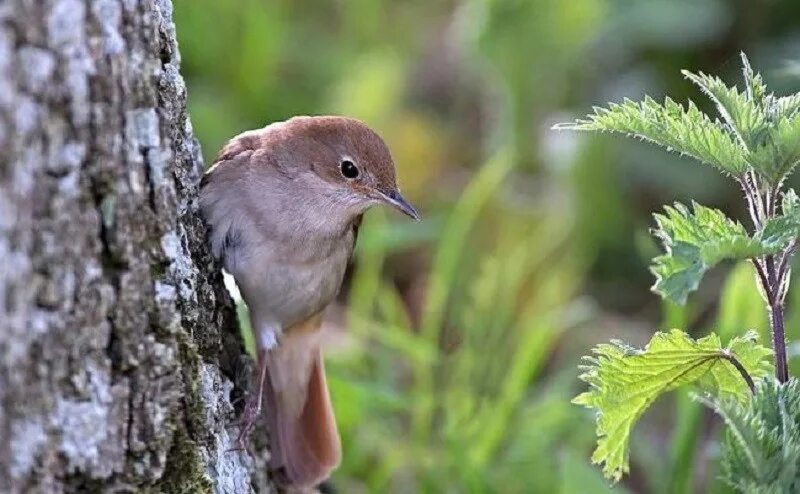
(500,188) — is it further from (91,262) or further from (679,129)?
(91,262)

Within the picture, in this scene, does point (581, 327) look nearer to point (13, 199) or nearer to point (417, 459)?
point (417, 459)

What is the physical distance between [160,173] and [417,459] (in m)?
1.57

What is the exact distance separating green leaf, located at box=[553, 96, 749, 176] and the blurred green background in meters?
1.50

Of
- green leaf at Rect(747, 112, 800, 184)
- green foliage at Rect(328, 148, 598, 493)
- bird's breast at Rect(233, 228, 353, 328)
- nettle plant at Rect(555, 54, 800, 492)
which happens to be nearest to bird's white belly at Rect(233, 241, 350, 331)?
bird's breast at Rect(233, 228, 353, 328)

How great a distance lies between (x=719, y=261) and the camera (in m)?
1.63

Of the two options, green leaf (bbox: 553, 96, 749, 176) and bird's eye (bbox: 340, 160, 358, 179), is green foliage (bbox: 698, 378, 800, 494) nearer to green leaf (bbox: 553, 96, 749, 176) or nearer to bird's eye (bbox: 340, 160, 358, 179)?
green leaf (bbox: 553, 96, 749, 176)

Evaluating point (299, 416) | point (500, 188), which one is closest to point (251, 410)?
point (299, 416)

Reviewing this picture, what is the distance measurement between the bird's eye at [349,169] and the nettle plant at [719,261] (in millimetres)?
850

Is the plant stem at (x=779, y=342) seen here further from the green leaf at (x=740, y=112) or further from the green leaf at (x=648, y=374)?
the green leaf at (x=740, y=112)

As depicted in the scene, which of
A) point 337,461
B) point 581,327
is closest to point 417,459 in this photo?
point 337,461

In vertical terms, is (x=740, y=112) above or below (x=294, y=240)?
above

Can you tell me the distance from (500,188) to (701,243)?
9.00ft

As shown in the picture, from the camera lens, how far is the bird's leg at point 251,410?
225 cm

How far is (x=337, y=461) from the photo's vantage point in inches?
100
